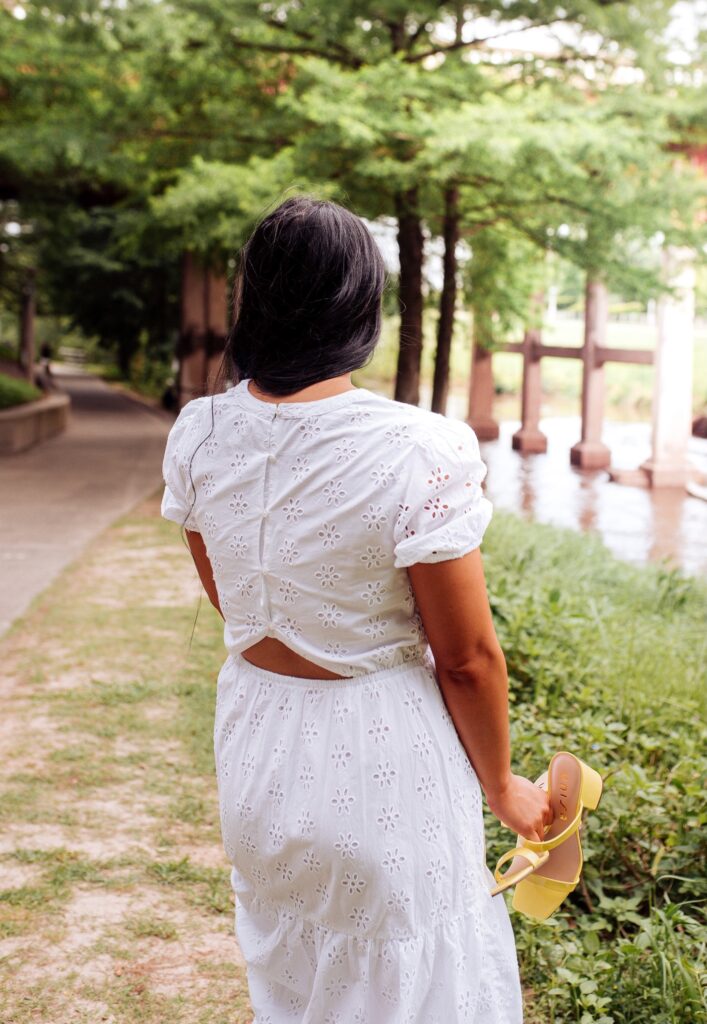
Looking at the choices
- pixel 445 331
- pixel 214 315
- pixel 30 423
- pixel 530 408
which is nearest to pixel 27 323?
pixel 214 315

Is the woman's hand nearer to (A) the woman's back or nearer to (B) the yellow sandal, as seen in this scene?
(B) the yellow sandal

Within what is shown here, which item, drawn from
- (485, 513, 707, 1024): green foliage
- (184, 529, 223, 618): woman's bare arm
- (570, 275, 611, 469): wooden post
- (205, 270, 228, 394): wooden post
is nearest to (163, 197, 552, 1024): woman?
(184, 529, 223, 618): woman's bare arm

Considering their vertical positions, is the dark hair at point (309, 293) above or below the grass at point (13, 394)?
above

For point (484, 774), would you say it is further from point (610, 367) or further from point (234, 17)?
point (610, 367)

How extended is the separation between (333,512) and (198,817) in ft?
7.77

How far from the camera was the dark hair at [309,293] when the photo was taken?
152 centimetres

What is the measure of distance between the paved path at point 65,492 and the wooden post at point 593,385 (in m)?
6.45

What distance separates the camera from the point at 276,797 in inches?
64.9

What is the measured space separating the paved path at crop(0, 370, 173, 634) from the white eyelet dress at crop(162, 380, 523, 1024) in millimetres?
4549

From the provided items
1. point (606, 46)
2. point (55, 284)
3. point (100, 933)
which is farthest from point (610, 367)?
point (100, 933)

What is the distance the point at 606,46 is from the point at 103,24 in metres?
4.26

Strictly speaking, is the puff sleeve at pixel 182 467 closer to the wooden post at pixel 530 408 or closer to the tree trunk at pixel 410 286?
the tree trunk at pixel 410 286

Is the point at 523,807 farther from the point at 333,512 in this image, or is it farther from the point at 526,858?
the point at 333,512

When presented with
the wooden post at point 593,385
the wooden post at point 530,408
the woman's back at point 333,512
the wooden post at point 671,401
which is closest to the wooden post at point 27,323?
the wooden post at point 530,408
